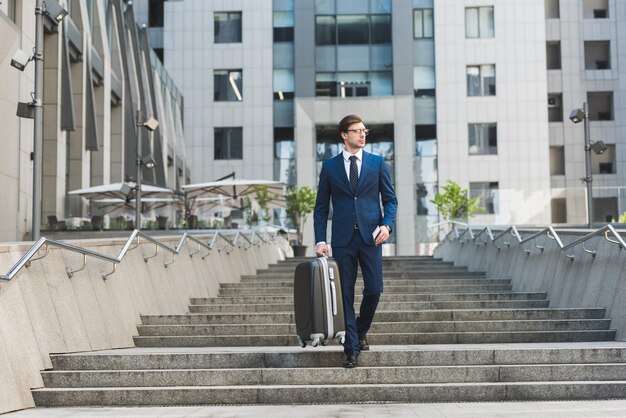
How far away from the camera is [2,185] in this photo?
21234 millimetres

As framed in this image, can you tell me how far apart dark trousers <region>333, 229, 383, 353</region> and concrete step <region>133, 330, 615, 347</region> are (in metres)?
1.66

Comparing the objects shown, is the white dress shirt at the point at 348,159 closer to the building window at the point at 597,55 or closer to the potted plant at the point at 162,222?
the potted plant at the point at 162,222

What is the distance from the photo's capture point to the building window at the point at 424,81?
1871 inches

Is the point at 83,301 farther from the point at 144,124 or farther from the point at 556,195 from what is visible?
the point at 556,195

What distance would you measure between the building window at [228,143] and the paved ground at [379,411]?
4100cm

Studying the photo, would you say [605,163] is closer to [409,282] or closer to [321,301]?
[409,282]

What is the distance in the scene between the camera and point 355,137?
7.84m

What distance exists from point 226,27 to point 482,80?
14.6 m

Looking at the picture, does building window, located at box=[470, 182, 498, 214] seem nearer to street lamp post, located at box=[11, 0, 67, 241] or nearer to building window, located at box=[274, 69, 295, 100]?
building window, located at box=[274, 69, 295, 100]

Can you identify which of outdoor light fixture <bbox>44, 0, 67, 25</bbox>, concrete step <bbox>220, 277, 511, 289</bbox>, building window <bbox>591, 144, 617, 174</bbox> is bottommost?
concrete step <bbox>220, 277, 511, 289</bbox>

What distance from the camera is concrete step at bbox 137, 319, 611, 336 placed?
9.84 meters

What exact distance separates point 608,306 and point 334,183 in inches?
167

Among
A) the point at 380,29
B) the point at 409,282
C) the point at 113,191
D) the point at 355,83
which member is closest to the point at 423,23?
the point at 380,29

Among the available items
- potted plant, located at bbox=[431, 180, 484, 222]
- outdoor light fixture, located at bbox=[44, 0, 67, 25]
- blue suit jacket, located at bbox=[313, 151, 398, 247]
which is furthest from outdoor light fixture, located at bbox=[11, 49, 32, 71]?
potted plant, located at bbox=[431, 180, 484, 222]
